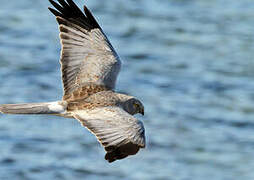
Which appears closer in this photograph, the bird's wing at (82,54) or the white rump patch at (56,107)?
the white rump patch at (56,107)

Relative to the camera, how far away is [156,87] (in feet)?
53.4

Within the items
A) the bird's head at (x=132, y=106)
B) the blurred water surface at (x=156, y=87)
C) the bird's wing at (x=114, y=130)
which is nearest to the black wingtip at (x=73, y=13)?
the bird's head at (x=132, y=106)

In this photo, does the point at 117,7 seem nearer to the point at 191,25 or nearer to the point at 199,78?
the point at 191,25

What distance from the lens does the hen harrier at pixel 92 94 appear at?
28.2 ft

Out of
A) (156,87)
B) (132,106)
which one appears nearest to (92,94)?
(132,106)

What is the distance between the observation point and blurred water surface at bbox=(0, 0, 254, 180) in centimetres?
1366

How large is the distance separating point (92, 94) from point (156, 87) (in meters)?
6.57

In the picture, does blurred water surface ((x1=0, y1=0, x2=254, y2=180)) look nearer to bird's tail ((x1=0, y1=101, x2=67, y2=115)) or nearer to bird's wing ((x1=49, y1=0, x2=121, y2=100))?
bird's wing ((x1=49, y1=0, x2=121, y2=100))

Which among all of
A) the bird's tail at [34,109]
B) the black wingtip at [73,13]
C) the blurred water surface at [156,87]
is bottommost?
the blurred water surface at [156,87]

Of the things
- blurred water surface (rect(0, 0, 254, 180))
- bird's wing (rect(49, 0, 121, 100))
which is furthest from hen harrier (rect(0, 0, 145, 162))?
blurred water surface (rect(0, 0, 254, 180))

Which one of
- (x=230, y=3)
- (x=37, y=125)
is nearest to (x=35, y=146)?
(x=37, y=125)

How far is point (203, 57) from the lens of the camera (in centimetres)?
1791

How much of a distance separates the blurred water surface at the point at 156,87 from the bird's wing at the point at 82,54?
3.29 m

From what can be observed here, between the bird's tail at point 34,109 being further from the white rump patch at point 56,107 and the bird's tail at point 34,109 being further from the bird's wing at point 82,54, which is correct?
the bird's wing at point 82,54
